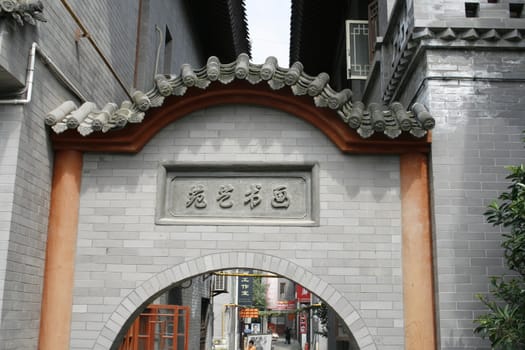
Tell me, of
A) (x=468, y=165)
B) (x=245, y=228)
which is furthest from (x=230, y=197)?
(x=468, y=165)

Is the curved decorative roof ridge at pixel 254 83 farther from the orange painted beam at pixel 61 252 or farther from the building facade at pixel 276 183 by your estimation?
the orange painted beam at pixel 61 252

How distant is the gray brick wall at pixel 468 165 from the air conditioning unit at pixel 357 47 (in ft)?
13.2

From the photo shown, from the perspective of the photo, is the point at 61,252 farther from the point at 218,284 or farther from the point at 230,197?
the point at 218,284

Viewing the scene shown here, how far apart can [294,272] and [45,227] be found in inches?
102

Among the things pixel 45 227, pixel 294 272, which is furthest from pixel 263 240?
pixel 45 227

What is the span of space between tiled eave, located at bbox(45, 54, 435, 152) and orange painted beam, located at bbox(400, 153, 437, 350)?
0.37 meters

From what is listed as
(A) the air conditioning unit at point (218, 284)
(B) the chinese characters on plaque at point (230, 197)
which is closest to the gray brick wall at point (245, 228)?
(B) the chinese characters on plaque at point (230, 197)

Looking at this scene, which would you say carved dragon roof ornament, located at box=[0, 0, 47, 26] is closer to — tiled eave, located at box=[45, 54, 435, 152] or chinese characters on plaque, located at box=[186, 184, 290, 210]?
tiled eave, located at box=[45, 54, 435, 152]

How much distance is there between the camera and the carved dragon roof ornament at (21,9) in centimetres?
554

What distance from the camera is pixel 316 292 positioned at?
20.7 ft

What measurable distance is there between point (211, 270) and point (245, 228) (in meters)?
0.55

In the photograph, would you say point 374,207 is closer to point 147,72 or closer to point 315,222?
point 315,222

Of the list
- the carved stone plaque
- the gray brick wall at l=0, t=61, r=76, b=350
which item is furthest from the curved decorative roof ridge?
the carved stone plaque

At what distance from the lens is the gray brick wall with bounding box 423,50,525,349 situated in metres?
6.01
